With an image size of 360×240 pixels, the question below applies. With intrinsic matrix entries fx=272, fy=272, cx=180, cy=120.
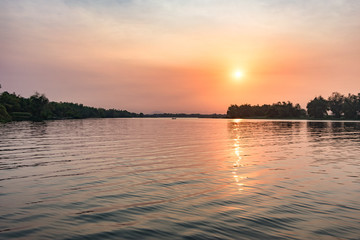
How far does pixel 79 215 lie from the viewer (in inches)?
500

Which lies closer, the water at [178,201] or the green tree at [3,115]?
the water at [178,201]

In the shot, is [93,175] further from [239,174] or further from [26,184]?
[239,174]

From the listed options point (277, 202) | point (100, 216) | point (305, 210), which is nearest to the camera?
point (100, 216)

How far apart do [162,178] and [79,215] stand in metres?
8.69

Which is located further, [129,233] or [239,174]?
[239,174]

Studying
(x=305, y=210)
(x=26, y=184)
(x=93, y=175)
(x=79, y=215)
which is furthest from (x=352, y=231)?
(x=26, y=184)

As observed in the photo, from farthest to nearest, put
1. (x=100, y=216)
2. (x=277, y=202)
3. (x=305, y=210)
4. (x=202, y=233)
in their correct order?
(x=277, y=202), (x=305, y=210), (x=100, y=216), (x=202, y=233)

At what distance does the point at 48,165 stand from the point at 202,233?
20316 millimetres

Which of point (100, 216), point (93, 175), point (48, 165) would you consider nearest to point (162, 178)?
point (93, 175)

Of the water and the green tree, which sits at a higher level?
the green tree

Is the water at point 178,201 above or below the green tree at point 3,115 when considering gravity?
below

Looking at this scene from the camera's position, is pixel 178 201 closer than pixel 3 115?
Yes

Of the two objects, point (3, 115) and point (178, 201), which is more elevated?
point (3, 115)

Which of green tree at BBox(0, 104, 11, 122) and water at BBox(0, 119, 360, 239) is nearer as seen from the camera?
water at BBox(0, 119, 360, 239)
